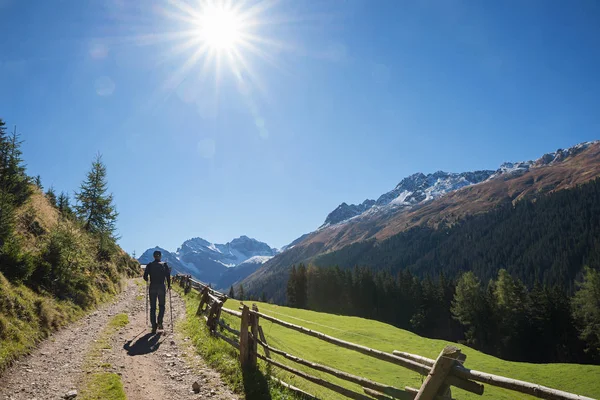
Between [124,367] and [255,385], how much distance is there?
444 centimetres

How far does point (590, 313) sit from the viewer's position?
60.2 meters

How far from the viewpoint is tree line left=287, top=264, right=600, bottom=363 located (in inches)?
2454

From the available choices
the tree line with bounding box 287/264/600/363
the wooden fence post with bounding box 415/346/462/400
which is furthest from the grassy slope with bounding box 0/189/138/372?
the tree line with bounding box 287/264/600/363

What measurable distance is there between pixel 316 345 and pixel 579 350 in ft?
209

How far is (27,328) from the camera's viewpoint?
38.0ft

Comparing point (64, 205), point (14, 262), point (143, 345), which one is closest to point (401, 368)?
point (143, 345)

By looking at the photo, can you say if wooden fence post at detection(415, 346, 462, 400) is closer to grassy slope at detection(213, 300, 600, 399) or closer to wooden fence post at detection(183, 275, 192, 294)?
grassy slope at detection(213, 300, 600, 399)

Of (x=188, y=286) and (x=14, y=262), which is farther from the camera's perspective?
(x=188, y=286)

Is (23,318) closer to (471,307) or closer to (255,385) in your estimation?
(255,385)

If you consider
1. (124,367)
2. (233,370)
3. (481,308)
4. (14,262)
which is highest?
(14,262)

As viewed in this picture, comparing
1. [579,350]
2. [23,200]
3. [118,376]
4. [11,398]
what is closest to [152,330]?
[118,376]

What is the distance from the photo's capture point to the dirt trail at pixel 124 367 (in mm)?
8508

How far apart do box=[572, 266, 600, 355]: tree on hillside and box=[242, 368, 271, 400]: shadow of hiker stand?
238 feet

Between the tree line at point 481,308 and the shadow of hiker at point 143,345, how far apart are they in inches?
2943
